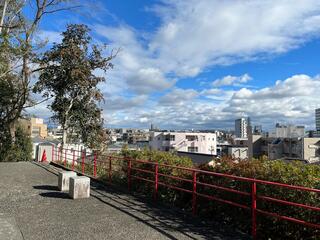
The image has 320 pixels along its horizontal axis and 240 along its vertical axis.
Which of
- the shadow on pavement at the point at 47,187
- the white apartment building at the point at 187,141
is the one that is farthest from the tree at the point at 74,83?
the white apartment building at the point at 187,141

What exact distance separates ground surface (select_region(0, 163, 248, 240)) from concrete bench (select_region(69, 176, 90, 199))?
26cm

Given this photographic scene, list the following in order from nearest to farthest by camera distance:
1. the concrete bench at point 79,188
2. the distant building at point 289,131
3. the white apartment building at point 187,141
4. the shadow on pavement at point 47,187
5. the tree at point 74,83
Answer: the concrete bench at point 79,188 → the shadow on pavement at point 47,187 → the tree at point 74,83 → the distant building at point 289,131 → the white apartment building at point 187,141

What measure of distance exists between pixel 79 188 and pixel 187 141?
8985 centimetres

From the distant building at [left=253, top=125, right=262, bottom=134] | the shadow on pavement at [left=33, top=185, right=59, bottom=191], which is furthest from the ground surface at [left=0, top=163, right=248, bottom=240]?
the distant building at [left=253, top=125, right=262, bottom=134]

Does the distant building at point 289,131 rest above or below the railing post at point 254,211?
above

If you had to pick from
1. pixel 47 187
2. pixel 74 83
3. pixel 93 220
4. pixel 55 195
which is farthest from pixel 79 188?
pixel 74 83

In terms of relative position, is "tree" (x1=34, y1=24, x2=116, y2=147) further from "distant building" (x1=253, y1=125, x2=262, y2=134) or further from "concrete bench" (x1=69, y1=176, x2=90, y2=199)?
"distant building" (x1=253, y1=125, x2=262, y2=134)

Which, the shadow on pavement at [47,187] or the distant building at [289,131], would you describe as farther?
the distant building at [289,131]

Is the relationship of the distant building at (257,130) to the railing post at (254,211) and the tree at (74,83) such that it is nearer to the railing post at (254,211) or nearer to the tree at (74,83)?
the tree at (74,83)

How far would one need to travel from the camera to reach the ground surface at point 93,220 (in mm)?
6379

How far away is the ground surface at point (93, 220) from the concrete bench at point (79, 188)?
0.26 m

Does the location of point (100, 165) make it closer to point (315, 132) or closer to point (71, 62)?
point (71, 62)

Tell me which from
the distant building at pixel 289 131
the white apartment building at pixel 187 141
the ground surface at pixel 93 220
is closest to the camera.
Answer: the ground surface at pixel 93 220

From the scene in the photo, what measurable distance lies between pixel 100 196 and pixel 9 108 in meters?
19.9
